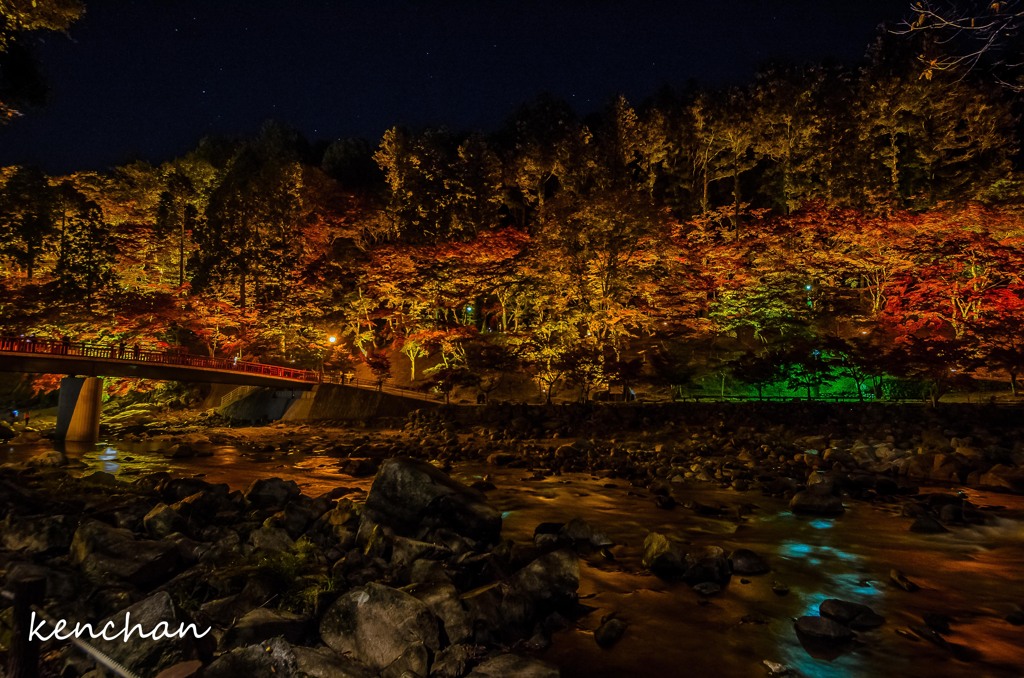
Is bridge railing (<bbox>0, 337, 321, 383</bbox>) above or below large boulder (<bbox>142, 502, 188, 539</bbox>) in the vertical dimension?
above

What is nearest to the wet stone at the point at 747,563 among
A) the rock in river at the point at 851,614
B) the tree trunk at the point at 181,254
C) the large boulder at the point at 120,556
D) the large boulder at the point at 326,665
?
the rock in river at the point at 851,614

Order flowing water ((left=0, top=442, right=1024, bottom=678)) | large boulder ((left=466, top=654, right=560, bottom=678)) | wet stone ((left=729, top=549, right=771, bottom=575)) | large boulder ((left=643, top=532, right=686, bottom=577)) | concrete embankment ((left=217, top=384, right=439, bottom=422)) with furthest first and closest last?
1. concrete embankment ((left=217, top=384, right=439, bottom=422))
2. wet stone ((left=729, top=549, right=771, bottom=575))
3. large boulder ((left=643, top=532, right=686, bottom=577))
4. flowing water ((left=0, top=442, right=1024, bottom=678))
5. large boulder ((left=466, top=654, right=560, bottom=678))

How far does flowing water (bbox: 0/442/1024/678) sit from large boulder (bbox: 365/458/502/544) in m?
1.34

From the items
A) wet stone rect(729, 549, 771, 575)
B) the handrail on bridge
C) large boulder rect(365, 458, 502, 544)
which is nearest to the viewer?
wet stone rect(729, 549, 771, 575)

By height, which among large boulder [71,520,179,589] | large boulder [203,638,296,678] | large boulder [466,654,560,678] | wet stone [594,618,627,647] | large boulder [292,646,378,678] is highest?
large boulder [71,520,179,589]

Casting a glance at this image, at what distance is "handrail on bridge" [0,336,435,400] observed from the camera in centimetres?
2130

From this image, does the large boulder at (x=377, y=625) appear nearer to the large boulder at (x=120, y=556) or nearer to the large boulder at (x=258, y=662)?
the large boulder at (x=258, y=662)

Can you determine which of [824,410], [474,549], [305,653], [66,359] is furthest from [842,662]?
[66,359]

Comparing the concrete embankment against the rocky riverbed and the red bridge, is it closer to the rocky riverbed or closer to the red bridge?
the red bridge

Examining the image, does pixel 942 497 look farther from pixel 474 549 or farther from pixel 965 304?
pixel 965 304

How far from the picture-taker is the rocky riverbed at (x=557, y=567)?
548cm

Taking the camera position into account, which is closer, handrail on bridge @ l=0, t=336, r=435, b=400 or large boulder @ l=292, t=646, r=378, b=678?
large boulder @ l=292, t=646, r=378, b=678

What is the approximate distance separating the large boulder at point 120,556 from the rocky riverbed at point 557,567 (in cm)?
2

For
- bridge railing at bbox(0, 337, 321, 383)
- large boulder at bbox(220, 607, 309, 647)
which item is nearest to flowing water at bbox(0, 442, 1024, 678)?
large boulder at bbox(220, 607, 309, 647)
